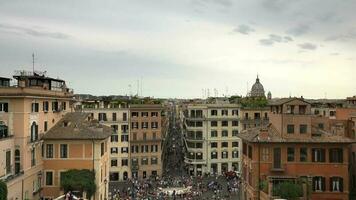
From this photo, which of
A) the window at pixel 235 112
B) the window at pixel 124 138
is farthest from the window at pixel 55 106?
the window at pixel 235 112

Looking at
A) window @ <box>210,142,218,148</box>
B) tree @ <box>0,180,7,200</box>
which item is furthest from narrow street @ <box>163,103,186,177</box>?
tree @ <box>0,180,7,200</box>

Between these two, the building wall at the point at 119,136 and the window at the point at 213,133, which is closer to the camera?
the building wall at the point at 119,136

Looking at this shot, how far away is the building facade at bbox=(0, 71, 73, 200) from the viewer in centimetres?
4634

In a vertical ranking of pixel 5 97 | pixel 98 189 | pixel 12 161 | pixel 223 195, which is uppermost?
pixel 5 97

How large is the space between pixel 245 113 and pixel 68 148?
57.9 m

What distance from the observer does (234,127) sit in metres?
104

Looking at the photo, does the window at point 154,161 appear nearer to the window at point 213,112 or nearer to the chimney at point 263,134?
the window at point 213,112

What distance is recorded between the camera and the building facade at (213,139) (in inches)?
4045

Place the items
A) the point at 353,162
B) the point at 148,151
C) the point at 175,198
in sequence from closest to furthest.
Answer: the point at 353,162 → the point at 175,198 → the point at 148,151

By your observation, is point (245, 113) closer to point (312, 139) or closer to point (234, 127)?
point (234, 127)

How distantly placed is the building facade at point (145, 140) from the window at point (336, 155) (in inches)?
1973

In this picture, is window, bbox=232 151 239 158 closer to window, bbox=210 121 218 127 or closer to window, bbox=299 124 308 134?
window, bbox=210 121 218 127

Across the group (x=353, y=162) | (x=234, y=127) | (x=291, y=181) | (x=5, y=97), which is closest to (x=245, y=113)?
(x=234, y=127)

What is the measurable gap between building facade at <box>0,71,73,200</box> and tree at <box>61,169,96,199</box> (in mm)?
3218
